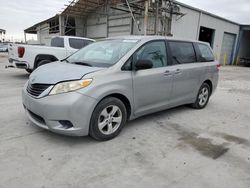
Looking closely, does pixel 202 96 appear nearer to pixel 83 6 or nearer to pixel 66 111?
pixel 66 111

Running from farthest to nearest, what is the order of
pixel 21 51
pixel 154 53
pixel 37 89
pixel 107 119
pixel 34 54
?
pixel 34 54
pixel 21 51
pixel 154 53
pixel 107 119
pixel 37 89

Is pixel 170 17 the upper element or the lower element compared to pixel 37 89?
upper

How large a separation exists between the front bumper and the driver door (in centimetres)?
91

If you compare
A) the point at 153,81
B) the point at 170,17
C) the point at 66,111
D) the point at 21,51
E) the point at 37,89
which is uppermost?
the point at 170,17

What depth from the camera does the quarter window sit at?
Answer: 3.38 m

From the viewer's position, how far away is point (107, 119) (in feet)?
9.79

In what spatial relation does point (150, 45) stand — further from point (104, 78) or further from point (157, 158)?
point (157, 158)

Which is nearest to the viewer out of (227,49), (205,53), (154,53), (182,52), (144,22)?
(154,53)

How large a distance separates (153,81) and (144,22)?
411 inches

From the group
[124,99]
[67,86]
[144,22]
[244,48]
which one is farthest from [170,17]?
[244,48]

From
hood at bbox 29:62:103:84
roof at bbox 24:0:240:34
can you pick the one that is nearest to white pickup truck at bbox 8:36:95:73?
hood at bbox 29:62:103:84

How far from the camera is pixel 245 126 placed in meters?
4.00

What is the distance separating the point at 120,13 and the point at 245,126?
543 inches

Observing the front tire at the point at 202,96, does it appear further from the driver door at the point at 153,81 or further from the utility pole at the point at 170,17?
the utility pole at the point at 170,17
